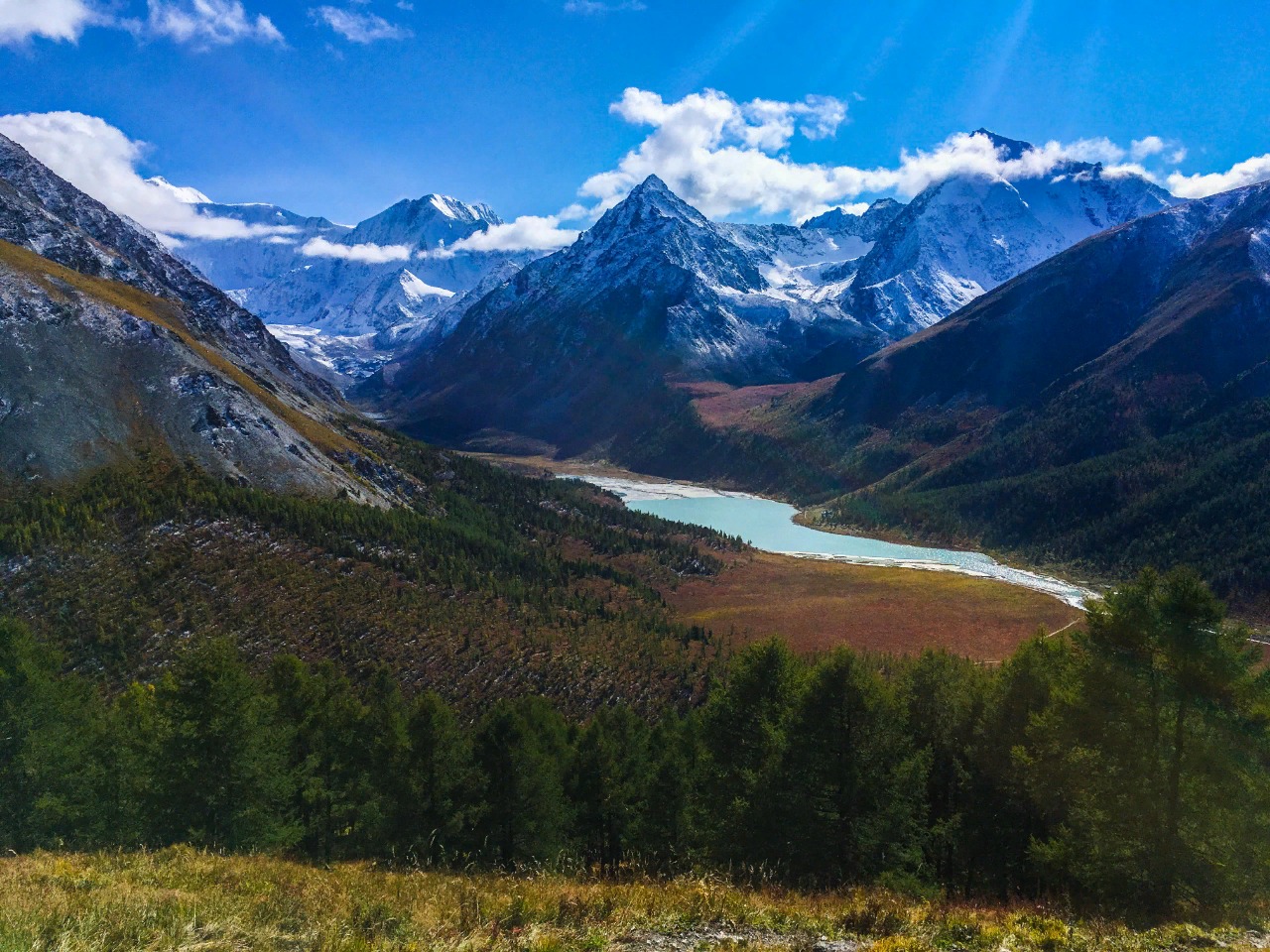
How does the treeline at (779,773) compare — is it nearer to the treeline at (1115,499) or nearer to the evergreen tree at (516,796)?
the evergreen tree at (516,796)

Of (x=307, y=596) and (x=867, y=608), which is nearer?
(x=307, y=596)

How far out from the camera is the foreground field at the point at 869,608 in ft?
294

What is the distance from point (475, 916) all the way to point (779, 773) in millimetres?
12560

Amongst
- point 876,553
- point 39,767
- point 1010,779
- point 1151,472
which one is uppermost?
point 1151,472

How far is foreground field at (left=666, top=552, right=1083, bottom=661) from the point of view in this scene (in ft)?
294

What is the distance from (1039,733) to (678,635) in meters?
63.3

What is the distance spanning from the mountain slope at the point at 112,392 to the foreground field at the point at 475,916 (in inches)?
3400

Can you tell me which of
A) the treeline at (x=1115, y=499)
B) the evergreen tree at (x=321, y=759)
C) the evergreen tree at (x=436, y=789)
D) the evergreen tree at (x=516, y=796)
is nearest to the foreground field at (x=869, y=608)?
the treeline at (x=1115, y=499)

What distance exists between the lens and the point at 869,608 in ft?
341

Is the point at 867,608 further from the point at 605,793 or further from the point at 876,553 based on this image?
the point at 605,793

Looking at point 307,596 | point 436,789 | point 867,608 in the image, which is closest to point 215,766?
point 436,789

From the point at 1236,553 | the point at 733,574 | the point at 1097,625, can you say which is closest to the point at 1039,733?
the point at 1097,625

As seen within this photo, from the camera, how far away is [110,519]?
2832 inches

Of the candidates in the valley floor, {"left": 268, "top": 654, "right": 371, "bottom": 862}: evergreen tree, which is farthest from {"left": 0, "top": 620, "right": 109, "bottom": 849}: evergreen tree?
the valley floor
